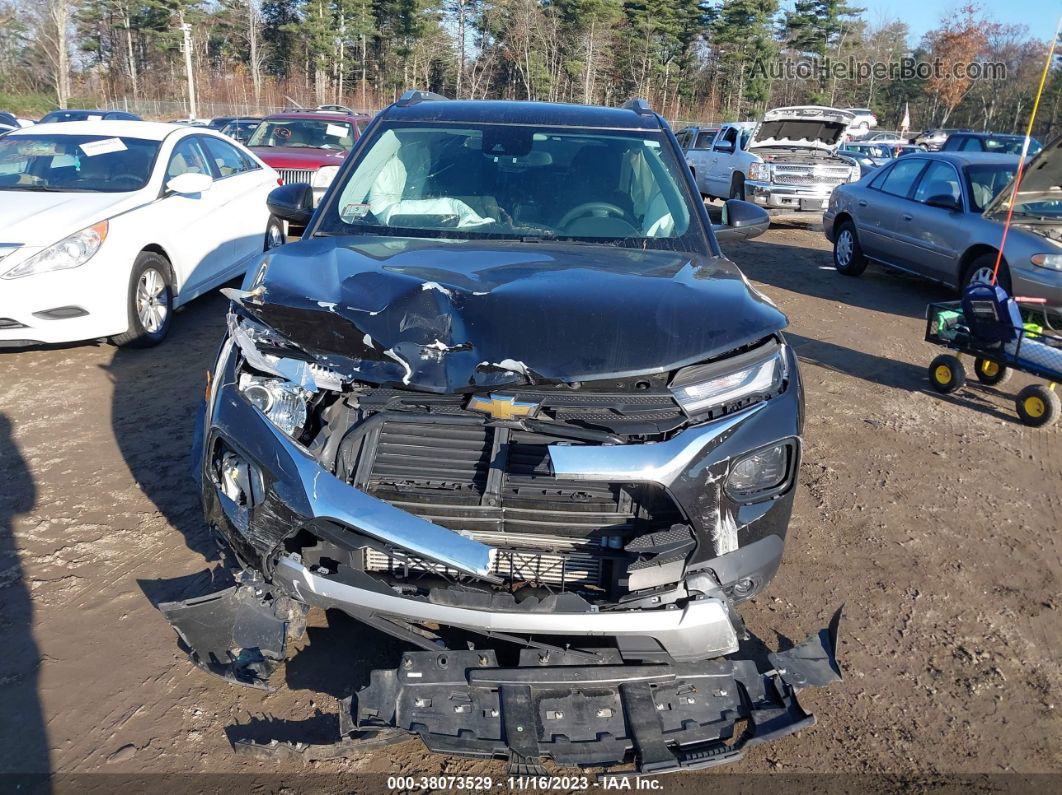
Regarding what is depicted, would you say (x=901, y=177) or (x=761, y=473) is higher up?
(x=901, y=177)

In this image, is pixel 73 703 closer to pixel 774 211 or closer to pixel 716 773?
pixel 716 773

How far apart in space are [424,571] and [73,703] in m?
1.30

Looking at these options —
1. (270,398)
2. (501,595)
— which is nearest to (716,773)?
(501,595)

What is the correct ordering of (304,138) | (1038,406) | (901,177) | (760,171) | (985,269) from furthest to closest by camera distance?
1. (760,171)
2. (304,138)
3. (901,177)
4. (985,269)
5. (1038,406)

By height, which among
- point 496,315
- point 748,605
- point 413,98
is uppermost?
point 413,98

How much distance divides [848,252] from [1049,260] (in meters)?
3.53

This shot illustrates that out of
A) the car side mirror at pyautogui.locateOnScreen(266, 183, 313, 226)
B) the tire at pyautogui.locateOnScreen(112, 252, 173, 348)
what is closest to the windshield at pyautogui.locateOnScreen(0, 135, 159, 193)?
the tire at pyautogui.locateOnScreen(112, 252, 173, 348)

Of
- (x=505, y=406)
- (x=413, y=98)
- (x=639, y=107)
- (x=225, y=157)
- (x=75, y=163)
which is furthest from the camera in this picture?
(x=225, y=157)

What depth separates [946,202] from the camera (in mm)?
8414

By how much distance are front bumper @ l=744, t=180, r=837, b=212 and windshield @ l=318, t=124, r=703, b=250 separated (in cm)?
1116

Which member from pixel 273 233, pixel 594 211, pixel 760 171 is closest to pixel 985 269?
pixel 594 211

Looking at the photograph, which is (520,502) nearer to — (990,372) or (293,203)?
(293,203)

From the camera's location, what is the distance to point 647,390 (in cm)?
239

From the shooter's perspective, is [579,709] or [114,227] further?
[114,227]
